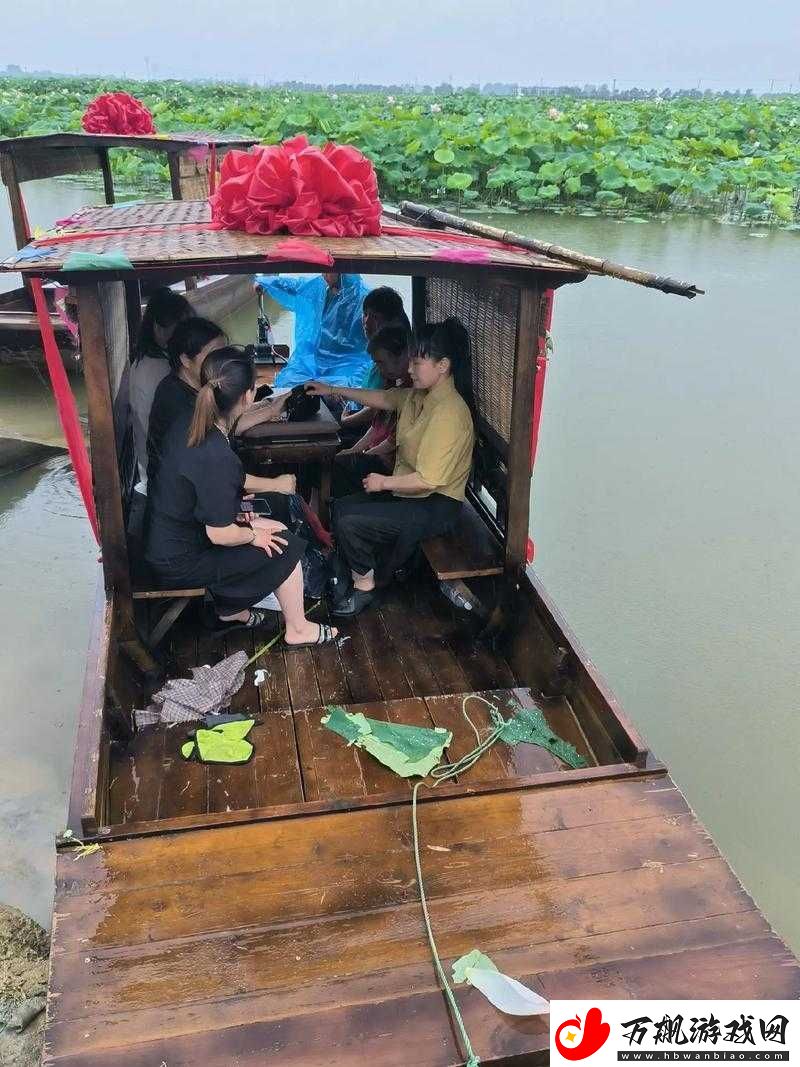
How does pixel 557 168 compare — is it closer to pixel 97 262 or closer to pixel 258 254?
pixel 258 254

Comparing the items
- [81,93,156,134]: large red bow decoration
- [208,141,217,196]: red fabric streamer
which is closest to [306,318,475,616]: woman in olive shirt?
[208,141,217,196]: red fabric streamer

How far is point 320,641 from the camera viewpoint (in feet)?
9.42

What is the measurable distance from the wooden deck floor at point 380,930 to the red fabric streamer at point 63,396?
4.12 ft

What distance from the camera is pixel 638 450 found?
523 cm

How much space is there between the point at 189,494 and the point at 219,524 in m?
0.14

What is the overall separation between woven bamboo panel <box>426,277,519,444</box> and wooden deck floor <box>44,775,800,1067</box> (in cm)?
148

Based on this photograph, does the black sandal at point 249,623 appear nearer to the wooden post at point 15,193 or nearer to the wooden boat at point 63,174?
the wooden boat at point 63,174

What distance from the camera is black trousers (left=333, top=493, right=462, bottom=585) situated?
2941mm

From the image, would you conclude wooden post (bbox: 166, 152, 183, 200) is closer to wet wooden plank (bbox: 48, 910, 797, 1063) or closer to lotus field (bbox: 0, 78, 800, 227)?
wet wooden plank (bbox: 48, 910, 797, 1063)

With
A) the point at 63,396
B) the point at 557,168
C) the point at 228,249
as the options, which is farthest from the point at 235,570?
the point at 557,168

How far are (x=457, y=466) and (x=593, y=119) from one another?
16011 mm

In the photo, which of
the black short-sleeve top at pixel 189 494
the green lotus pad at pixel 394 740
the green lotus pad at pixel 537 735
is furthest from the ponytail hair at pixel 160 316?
the green lotus pad at pixel 537 735

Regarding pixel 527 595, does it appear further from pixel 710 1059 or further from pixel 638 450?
pixel 638 450

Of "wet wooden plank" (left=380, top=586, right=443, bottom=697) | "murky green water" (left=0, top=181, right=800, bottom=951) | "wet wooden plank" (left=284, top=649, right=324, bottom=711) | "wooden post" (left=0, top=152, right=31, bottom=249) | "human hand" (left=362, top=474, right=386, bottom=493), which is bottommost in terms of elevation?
"murky green water" (left=0, top=181, right=800, bottom=951)
